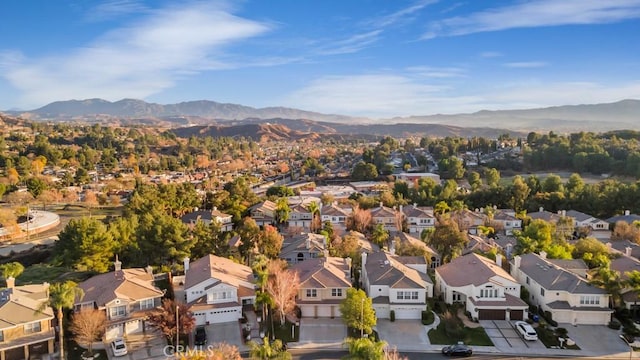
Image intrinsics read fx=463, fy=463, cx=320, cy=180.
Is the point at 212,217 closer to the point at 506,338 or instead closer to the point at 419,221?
the point at 419,221

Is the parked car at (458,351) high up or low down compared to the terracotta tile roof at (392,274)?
down

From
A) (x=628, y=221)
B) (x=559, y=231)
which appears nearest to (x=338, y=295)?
(x=559, y=231)

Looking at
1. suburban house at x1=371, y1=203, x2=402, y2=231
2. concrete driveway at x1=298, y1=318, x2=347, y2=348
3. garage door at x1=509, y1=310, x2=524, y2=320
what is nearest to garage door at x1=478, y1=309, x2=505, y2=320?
garage door at x1=509, y1=310, x2=524, y2=320

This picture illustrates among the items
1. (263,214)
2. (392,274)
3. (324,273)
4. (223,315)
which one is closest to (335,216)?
(263,214)

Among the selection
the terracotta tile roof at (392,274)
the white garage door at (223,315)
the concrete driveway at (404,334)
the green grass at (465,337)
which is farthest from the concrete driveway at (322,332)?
the green grass at (465,337)

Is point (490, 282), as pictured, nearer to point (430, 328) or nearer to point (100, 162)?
point (430, 328)

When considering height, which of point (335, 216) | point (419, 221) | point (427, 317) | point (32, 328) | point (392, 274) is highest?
point (392, 274)

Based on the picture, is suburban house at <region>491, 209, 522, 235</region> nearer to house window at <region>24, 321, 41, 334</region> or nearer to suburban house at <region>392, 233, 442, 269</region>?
suburban house at <region>392, 233, 442, 269</region>

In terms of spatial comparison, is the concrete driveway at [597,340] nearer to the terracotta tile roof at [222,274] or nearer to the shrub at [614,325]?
the shrub at [614,325]
